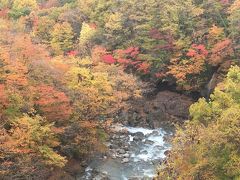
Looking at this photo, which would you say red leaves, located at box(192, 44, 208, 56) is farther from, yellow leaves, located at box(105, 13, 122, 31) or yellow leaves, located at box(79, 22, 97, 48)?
yellow leaves, located at box(79, 22, 97, 48)

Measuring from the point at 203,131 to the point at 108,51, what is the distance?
28602mm

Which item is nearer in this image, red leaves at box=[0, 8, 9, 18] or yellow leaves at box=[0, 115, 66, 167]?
yellow leaves at box=[0, 115, 66, 167]

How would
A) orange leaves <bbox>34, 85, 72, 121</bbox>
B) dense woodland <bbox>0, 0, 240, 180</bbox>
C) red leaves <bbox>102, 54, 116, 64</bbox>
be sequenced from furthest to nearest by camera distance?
red leaves <bbox>102, 54, 116, 64</bbox> < orange leaves <bbox>34, 85, 72, 121</bbox> < dense woodland <bbox>0, 0, 240, 180</bbox>

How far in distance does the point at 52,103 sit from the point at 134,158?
9.13m

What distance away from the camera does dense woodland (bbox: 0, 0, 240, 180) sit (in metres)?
19.1

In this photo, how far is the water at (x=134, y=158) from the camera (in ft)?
90.6

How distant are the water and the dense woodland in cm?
156

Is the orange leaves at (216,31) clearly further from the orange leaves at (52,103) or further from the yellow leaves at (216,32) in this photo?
the orange leaves at (52,103)

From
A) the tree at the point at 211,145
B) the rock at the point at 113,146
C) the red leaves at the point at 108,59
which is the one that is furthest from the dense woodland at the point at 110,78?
the rock at the point at 113,146

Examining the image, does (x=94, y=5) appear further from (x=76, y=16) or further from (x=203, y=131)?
(x=203, y=131)

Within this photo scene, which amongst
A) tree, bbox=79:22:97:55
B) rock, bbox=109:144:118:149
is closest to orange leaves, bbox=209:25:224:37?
tree, bbox=79:22:97:55

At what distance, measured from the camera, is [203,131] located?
58.6 feet

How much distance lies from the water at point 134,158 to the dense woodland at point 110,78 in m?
1.56

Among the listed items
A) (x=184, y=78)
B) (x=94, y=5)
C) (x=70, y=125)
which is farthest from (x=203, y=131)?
(x=94, y=5)
